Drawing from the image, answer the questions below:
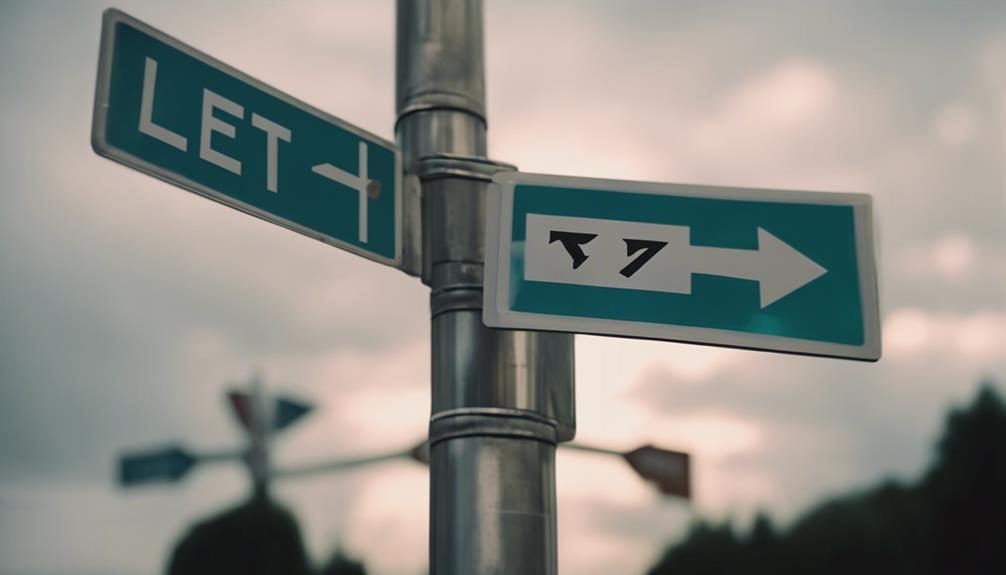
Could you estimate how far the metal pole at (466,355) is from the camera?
2326mm

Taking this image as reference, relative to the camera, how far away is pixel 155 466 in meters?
7.09

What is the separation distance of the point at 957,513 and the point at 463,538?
135 ft

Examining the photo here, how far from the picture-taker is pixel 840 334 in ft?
8.07

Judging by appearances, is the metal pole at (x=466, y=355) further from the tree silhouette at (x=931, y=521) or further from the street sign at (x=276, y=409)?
the tree silhouette at (x=931, y=521)

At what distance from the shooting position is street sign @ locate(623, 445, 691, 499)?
423 centimetres

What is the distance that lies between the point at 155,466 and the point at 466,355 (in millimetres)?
5093

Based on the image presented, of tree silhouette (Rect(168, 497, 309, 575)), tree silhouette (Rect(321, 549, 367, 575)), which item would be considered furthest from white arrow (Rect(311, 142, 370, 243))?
tree silhouette (Rect(321, 549, 367, 575))

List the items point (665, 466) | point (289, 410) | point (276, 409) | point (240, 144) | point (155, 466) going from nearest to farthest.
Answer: point (240, 144), point (665, 466), point (289, 410), point (276, 409), point (155, 466)

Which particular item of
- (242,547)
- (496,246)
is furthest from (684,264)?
(242,547)

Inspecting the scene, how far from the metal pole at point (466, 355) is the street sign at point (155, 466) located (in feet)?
15.2

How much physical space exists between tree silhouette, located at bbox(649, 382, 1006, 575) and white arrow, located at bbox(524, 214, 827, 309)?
39.6m

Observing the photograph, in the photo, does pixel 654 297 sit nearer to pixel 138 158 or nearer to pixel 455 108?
pixel 455 108

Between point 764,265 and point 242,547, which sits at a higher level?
point 242,547

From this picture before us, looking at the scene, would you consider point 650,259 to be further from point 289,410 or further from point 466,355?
point 289,410
